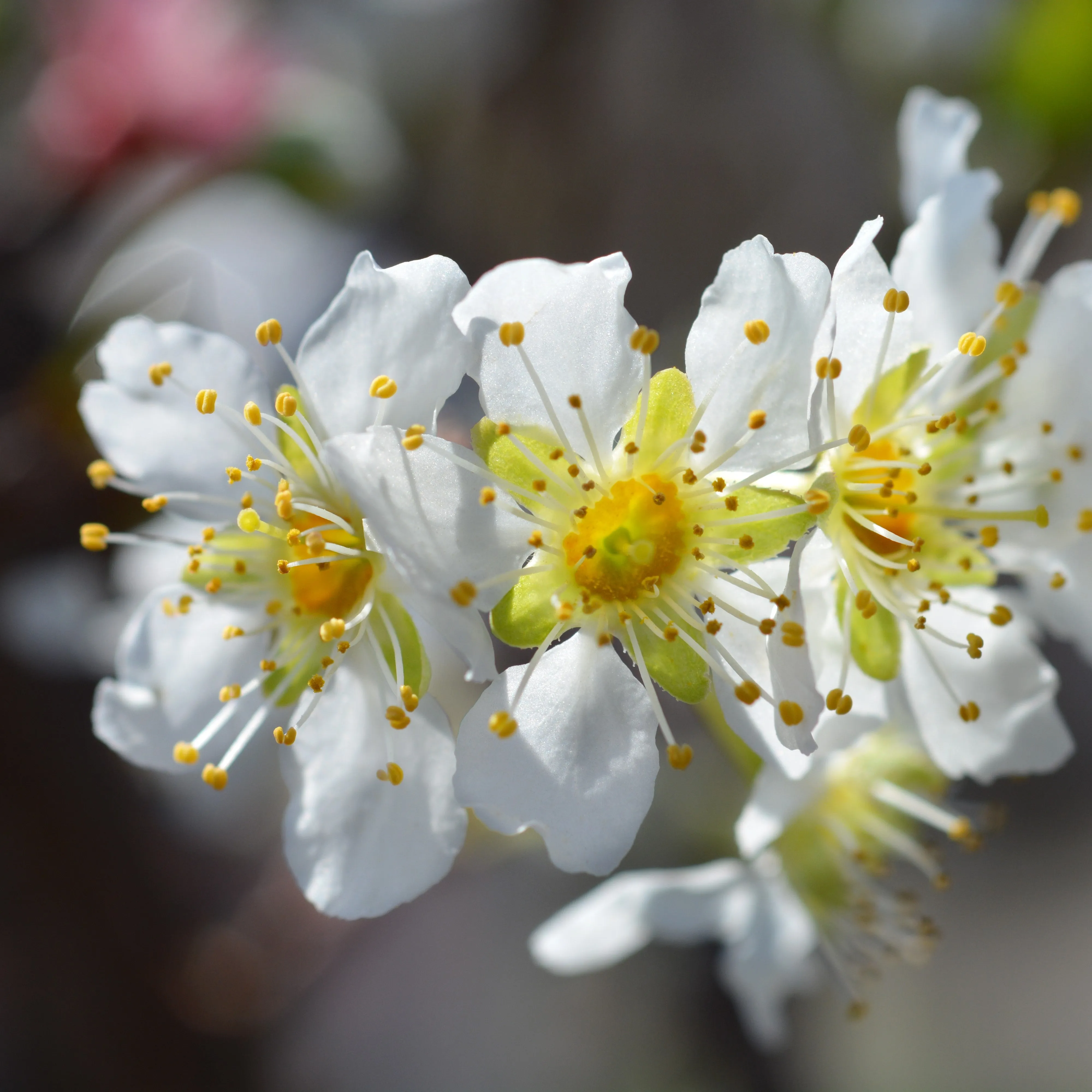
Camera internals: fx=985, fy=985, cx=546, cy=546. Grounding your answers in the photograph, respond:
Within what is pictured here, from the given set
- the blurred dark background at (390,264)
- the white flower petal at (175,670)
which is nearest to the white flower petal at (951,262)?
the blurred dark background at (390,264)

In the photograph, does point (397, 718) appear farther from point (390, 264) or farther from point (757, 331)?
point (390, 264)

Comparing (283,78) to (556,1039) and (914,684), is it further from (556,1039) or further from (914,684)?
(556,1039)

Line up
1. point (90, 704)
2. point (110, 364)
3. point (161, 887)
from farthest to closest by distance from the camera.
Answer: point (161, 887)
point (90, 704)
point (110, 364)

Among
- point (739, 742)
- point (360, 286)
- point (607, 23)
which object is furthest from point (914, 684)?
point (607, 23)

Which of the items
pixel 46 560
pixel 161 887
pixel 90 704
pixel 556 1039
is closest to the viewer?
pixel 46 560

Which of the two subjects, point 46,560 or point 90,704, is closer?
point 46,560

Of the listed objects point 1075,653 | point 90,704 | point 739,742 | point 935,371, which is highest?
point 935,371

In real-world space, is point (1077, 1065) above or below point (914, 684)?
below

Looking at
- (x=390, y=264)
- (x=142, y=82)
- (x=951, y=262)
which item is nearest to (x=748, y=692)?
(x=951, y=262)
